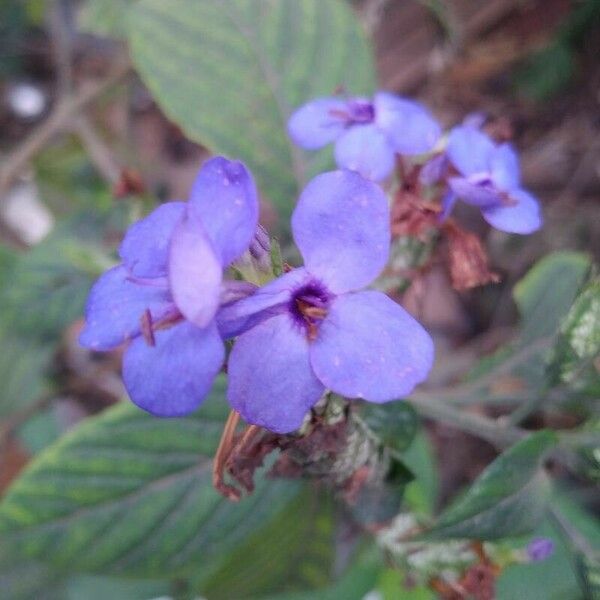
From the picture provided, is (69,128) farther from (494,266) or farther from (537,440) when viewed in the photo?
(537,440)

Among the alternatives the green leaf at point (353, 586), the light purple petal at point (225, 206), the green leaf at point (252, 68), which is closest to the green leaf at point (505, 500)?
the light purple petal at point (225, 206)

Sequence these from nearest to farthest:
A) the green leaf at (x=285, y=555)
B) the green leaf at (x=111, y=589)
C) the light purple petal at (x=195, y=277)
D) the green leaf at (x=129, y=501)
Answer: the light purple petal at (x=195, y=277) → the green leaf at (x=129, y=501) → the green leaf at (x=285, y=555) → the green leaf at (x=111, y=589)

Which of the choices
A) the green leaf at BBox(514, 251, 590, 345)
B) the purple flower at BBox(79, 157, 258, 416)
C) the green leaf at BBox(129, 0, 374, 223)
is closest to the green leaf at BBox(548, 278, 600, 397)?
the green leaf at BBox(514, 251, 590, 345)

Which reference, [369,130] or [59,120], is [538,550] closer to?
[369,130]

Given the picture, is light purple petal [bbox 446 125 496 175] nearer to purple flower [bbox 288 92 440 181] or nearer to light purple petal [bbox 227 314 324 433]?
purple flower [bbox 288 92 440 181]

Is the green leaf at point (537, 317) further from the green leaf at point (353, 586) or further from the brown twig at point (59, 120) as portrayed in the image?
the brown twig at point (59, 120)

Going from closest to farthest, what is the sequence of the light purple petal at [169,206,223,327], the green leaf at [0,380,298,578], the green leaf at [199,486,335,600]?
the light purple petal at [169,206,223,327]
the green leaf at [0,380,298,578]
the green leaf at [199,486,335,600]

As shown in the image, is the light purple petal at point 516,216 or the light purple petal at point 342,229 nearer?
the light purple petal at point 342,229
